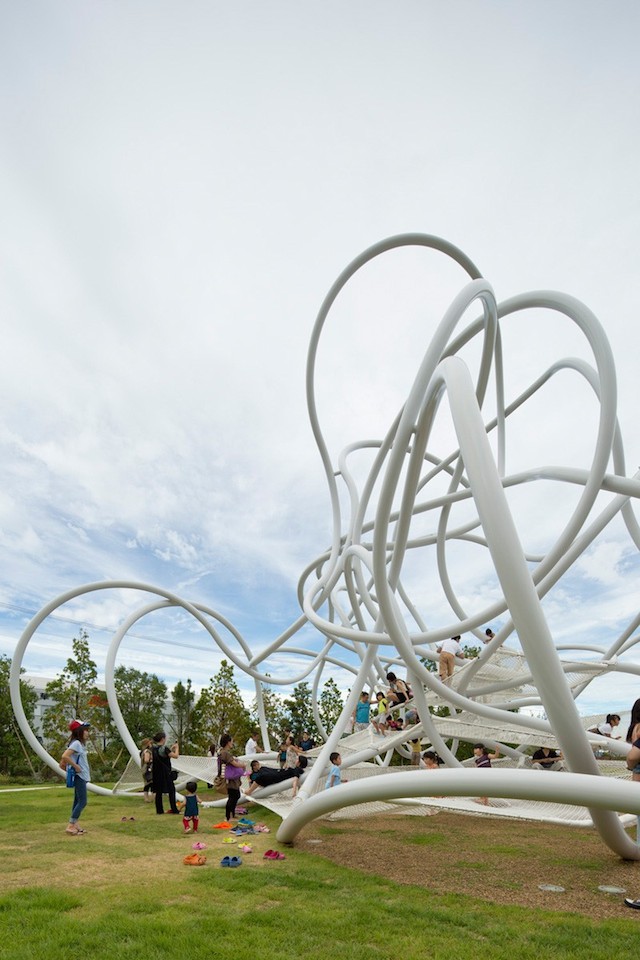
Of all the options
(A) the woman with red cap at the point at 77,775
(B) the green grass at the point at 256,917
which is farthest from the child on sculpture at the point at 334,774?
(A) the woman with red cap at the point at 77,775

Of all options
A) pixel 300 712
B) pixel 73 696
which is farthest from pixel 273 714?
pixel 73 696

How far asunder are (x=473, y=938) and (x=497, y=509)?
10.7 feet

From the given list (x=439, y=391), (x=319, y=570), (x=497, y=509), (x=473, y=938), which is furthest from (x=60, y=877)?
(x=319, y=570)

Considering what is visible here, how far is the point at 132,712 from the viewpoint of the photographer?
3781cm

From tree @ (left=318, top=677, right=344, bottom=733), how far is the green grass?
1331 inches

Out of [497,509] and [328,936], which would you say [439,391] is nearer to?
[497,509]

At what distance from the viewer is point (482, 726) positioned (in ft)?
35.0

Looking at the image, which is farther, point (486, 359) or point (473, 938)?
point (486, 359)

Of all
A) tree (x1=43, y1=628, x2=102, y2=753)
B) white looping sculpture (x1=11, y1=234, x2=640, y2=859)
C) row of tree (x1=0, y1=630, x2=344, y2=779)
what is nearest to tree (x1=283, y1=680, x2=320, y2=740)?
row of tree (x1=0, y1=630, x2=344, y2=779)

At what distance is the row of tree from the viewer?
29.7m

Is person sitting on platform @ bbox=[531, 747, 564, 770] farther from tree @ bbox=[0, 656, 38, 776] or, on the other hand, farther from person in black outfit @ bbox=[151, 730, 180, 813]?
tree @ bbox=[0, 656, 38, 776]

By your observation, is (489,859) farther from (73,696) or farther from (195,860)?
(73,696)

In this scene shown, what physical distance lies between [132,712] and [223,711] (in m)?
8.94

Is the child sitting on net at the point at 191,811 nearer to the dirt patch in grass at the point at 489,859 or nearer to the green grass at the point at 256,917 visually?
the dirt patch in grass at the point at 489,859
